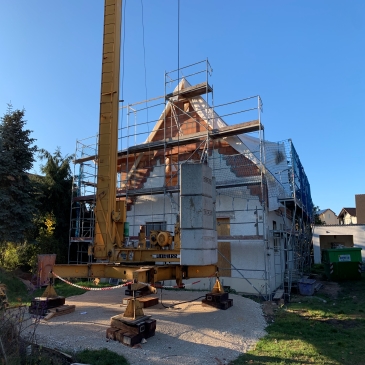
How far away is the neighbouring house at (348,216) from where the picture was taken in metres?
52.5

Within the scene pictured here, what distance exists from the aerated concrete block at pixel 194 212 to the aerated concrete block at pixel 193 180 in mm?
149

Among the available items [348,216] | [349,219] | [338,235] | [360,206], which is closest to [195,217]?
[338,235]

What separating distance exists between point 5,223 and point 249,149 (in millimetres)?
11948

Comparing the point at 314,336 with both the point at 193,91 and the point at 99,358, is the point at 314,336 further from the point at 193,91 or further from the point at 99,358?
the point at 193,91

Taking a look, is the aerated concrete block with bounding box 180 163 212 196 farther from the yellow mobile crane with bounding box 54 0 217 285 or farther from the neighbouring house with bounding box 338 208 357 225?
the neighbouring house with bounding box 338 208 357 225

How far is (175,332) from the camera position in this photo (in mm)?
7480

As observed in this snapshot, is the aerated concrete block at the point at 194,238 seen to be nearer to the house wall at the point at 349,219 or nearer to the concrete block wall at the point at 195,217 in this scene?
the concrete block wall at the point at 195,217

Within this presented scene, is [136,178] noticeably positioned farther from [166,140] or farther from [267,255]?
[267,255]

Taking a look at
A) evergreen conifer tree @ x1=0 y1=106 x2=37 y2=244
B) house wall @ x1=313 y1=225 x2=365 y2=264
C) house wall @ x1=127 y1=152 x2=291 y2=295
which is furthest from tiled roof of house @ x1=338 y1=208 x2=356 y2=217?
evergreen conifer tree @ x1=0 y1=106 x2=37 y2=244

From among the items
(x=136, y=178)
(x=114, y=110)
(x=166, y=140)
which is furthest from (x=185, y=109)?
(x=114, y=110)

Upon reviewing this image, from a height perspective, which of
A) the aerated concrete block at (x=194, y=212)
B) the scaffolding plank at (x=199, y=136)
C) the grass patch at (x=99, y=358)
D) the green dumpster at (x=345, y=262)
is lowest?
the grass patch at (x=99, y=358)

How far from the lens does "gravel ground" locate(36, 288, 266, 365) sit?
6.22m

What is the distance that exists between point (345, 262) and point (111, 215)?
1383 cm

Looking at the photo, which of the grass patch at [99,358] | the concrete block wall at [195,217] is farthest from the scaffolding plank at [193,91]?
the grass patch at [99,358]
